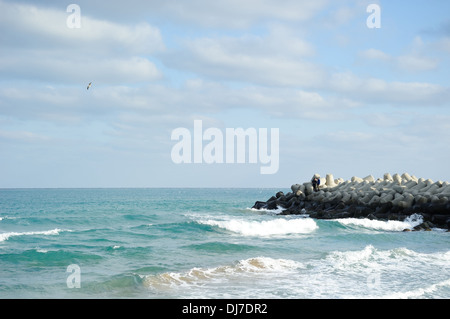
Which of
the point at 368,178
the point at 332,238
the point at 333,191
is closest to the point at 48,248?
the point at 332,238

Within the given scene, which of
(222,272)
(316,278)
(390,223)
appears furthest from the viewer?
(390,223)

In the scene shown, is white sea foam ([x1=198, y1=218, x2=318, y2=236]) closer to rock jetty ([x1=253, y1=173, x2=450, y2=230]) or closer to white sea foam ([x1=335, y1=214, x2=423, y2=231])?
white sea foam ([x1=335, y1=214, x2=423, y2=231])

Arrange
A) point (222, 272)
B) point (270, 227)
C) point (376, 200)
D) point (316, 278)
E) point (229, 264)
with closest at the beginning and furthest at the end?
point (316, 278) < point (222, 272) < point (229, 264) < point (270, 227) < point (376, 200)

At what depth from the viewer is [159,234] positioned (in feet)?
78.0

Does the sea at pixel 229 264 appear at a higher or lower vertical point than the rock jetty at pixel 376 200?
lower

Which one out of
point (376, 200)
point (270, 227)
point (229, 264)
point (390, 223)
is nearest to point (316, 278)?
point (229, 264)

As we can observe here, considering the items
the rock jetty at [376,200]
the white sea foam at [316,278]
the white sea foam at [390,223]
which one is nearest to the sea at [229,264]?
the white sea foam at [316,278]

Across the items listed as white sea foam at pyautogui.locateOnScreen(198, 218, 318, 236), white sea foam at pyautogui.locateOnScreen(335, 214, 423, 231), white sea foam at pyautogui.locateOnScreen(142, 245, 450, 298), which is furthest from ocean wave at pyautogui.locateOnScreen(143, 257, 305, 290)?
white sea foam at pyautogui.locateOnScreen(335, 214, 423, 231)

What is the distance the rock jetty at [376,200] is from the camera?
2630 cm

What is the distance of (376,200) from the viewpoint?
97.5 ft

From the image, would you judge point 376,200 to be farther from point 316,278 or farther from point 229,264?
point 316,278

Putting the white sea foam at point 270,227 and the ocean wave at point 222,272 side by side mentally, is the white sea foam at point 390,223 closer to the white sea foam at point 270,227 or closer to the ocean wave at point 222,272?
the white sea foam at point 270,227
